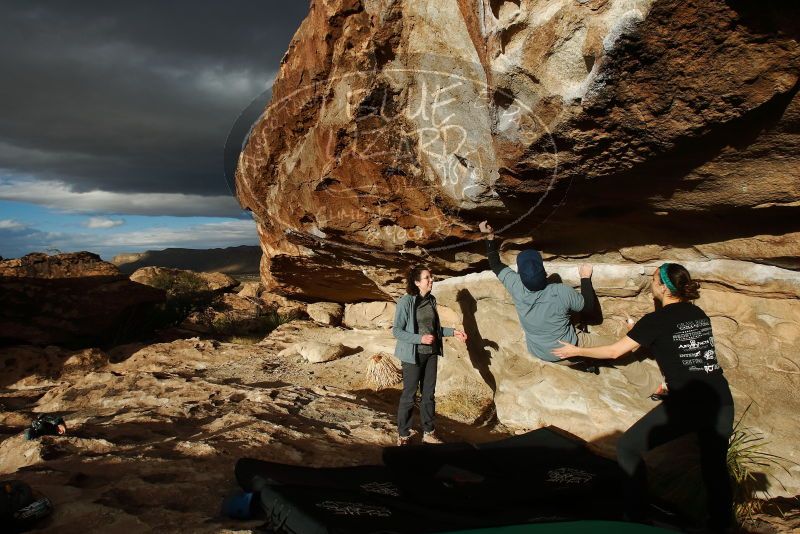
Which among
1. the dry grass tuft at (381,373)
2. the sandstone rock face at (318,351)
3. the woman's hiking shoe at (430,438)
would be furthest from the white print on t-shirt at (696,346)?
the sandstone rock face at (318,351)

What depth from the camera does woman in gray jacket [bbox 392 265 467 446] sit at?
4301 mm

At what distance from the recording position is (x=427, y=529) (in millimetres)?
2564

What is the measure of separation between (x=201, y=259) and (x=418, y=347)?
6490cm

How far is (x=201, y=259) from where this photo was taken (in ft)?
210

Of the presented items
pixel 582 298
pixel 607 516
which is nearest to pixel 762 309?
pixel 582 298

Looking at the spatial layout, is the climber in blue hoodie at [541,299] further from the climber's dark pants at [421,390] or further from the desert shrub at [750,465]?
the desert shrub at [750,465]

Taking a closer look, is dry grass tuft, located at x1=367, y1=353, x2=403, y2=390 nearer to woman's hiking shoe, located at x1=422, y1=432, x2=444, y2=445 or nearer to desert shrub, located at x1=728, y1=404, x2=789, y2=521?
woman's hiking shoe, located at x1=422, y1=432, x2=444, y2=445

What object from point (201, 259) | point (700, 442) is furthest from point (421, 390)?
point (201, 259)

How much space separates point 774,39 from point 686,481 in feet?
9.62

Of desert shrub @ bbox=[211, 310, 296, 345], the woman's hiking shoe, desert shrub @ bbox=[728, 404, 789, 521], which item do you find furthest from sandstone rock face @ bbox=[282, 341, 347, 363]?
desert shrub @ bbox=[728, 404, 789, 521]

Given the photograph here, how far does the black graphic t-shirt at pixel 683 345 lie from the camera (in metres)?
2.80

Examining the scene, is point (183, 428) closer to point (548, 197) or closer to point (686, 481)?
point (548, 197)

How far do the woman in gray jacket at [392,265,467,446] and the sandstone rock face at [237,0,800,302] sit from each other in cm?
80

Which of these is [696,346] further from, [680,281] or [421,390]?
[421,390]
